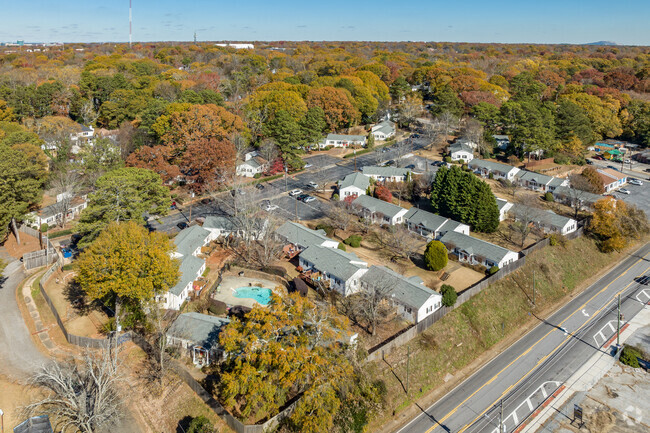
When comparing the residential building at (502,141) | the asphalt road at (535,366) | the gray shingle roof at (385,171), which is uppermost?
the residential building at (502,141)

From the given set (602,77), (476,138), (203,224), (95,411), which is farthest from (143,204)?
(602,77)

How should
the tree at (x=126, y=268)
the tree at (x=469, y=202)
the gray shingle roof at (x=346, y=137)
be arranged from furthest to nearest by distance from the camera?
1. the gray shingle roof at (x=346, y=137)
2. the tree at (x=469, y=202)
3. the tree at (x=126, y=268)

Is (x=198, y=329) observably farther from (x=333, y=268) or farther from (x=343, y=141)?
(x=343, y=141)

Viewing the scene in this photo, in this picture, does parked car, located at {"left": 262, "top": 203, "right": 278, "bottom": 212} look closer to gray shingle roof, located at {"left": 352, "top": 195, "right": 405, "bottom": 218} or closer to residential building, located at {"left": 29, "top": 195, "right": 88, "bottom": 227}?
gray shingle roof, located at {"left": 352, "top": 195, "right": 405, "bottom": 218}

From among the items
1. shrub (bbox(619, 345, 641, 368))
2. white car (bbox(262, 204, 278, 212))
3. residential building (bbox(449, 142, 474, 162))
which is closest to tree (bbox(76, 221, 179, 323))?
white car (bbox(262, 204, 278, 212))

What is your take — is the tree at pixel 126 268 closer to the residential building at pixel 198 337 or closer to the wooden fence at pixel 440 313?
the residential building at pixel 198 337

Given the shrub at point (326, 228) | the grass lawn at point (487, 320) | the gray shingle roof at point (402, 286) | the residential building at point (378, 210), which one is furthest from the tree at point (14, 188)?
the grass lawn at point (487, 320)
